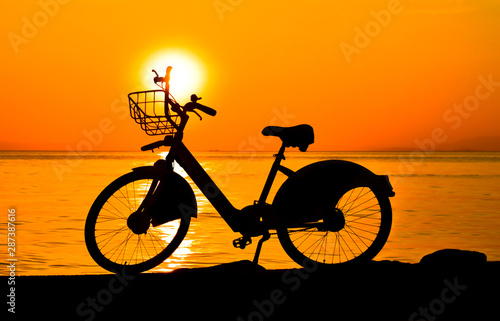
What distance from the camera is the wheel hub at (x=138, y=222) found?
5672 millimetres

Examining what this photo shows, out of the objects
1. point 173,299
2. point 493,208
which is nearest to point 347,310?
point 173,299

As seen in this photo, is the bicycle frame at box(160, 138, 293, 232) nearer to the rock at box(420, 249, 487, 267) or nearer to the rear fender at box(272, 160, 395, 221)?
the rear fender at box(272, 160, 395, 221)

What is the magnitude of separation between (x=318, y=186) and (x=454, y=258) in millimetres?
1320

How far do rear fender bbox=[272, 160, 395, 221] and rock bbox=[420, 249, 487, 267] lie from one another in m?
0.77

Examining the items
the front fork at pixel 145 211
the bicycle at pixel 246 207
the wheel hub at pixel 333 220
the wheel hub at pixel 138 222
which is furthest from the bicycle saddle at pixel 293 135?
the wheel hub at pixel 138 222

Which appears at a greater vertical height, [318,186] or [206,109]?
[206,109]

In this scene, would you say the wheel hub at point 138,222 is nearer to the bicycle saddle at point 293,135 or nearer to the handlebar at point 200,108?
the handlebar at point 200,108

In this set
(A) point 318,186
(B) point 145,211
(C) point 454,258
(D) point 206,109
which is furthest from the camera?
(A) point 318,186

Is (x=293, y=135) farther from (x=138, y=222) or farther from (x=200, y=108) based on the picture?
(x=138, y=222)

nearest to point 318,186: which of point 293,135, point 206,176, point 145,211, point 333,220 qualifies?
point 333,220

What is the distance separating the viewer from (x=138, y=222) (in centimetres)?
568

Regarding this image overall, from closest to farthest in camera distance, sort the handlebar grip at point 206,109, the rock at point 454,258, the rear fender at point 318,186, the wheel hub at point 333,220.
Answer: the rock at point 454,258
the handlebar grip at point 206,109
the rear fender at point 318,186
the wheel hub at point 333,220

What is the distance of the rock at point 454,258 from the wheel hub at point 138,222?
7.82ft

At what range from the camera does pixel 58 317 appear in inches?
168
